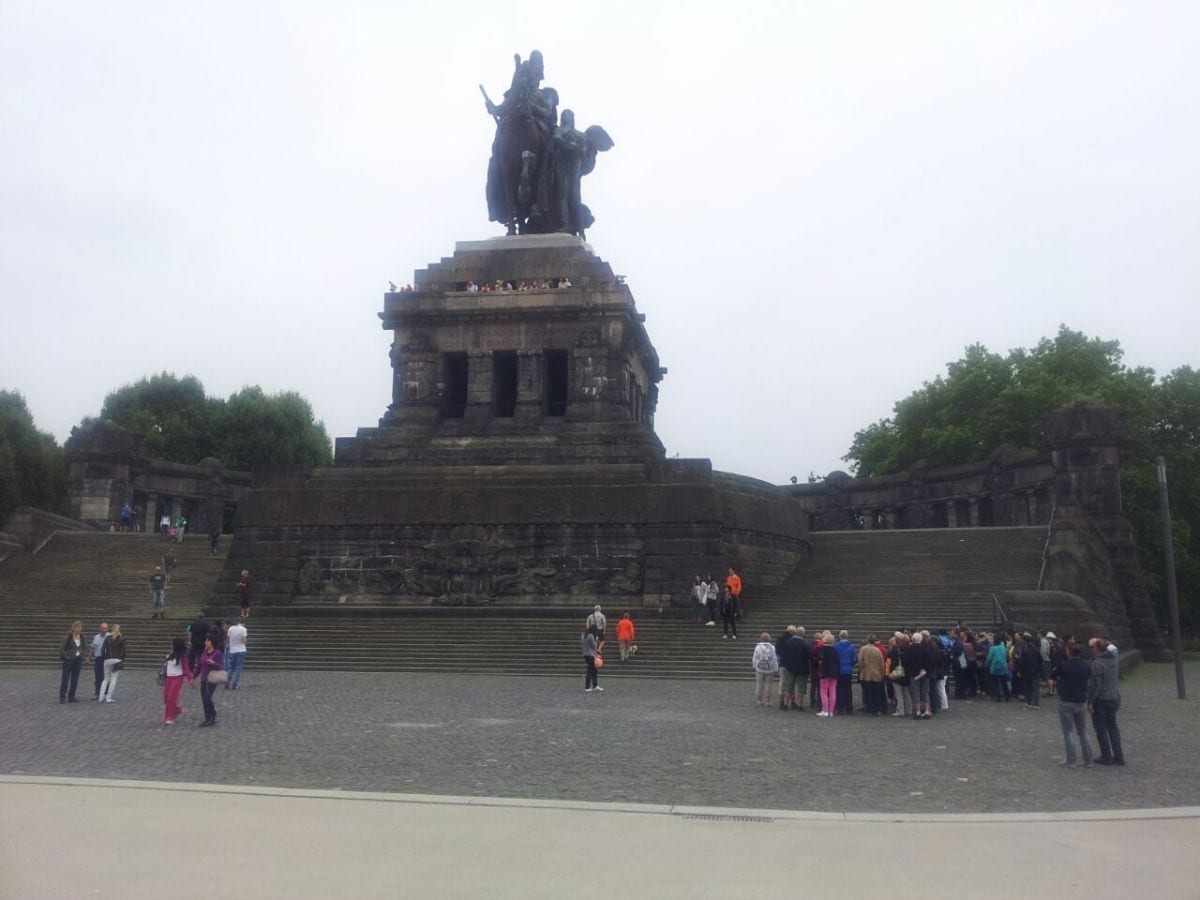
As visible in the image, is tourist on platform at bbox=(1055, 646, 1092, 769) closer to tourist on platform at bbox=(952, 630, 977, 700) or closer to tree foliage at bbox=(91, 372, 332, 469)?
tourist on platform at bbox=(952, 630, 977, 700)

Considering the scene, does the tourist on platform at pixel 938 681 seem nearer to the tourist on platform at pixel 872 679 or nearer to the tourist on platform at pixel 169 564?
the tourist on platform at pixel 872 679

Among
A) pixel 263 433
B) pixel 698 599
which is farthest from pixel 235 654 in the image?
pixel 263 433

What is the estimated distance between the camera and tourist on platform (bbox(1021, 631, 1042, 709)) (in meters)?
18.8

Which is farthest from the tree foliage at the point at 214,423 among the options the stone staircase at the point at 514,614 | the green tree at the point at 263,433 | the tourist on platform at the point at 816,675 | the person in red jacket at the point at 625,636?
the tourist on platform at the point at 816,675

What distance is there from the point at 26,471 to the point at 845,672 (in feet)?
166

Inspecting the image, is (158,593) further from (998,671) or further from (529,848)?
(529,848)

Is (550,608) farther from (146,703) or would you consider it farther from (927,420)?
(927,420)

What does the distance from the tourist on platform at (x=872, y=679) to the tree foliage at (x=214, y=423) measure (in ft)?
174

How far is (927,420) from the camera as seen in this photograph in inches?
2427

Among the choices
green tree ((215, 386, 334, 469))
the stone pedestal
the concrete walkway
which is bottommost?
the concrete walkway

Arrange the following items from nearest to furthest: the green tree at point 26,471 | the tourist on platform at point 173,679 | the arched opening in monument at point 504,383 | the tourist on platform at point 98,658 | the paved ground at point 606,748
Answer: the paved ground at point 606,748 → the tourist on platform at point 173,679 → the tourist on platform at point 98,658 → the arched opening in monument at point 504,383 → the green tree at point 26,471

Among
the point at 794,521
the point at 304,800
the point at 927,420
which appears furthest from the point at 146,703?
the point at 927,420

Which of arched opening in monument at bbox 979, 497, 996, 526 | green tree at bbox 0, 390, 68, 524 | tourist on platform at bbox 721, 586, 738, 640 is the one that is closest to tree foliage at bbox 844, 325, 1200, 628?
arched opening in monument at bbox 979, 497, 996, 526

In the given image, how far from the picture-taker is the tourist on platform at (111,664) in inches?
682
